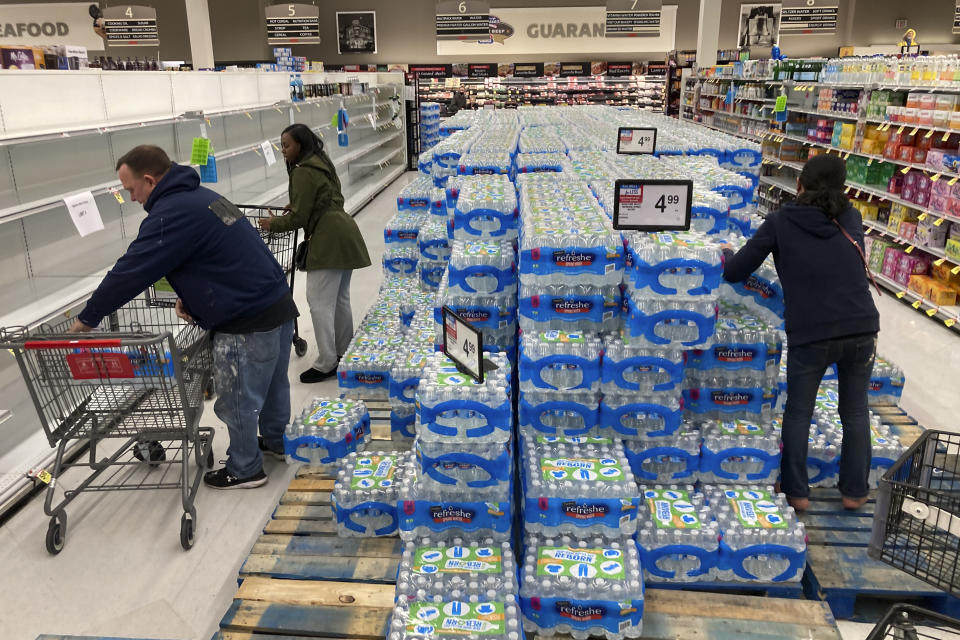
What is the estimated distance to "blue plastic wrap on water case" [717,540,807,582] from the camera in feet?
9.33

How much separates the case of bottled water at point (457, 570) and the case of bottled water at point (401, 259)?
3.77 m

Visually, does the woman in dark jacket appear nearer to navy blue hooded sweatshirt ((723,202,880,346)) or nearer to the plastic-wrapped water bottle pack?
navy blue hooded sweatshirt ((723,202,880,346))

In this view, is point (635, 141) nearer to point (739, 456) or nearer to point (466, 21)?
point (739, 456)

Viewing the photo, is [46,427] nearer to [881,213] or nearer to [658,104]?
[881,213]

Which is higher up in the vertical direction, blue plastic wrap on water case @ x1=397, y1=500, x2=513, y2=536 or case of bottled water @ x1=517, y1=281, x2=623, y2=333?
case of bottled water @ x1=517, y1=281, x2=623, y2=333

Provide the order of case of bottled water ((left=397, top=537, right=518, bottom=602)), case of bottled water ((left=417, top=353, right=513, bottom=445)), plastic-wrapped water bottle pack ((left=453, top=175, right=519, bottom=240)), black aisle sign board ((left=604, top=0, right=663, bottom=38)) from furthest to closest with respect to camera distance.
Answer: black aisle sign board ((left=604, top=0, right=663, bottom=38)) < plastic-wrapped water bottle pack ((left=453, top=175, right=519, bottom=240)) < case of bottled water ((left=417, top=353, right=513, bottom=445)) < case of bottled water ((left=397, top=537, right=518, bottom=602))

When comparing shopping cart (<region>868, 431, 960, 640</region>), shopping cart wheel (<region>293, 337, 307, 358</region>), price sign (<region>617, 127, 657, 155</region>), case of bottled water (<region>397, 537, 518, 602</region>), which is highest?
price sign (<region>617, 127, 657, 155</region>)

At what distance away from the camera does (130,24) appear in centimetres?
1706

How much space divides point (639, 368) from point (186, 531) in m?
2.24

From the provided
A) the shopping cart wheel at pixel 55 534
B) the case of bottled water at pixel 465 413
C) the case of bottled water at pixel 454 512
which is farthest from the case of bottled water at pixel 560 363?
the shopping cart wheel at pixel 55 534

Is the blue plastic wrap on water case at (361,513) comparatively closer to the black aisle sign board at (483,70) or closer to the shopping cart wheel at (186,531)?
the shopping cart wheel at (186,531)

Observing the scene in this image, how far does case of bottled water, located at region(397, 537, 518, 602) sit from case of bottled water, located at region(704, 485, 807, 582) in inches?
37.3

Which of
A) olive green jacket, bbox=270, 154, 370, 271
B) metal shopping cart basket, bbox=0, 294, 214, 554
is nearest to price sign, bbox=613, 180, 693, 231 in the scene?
metal shopping cart basket, bbox=0, 294, 214, 554

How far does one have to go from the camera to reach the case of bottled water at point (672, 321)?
2959 millimetres
